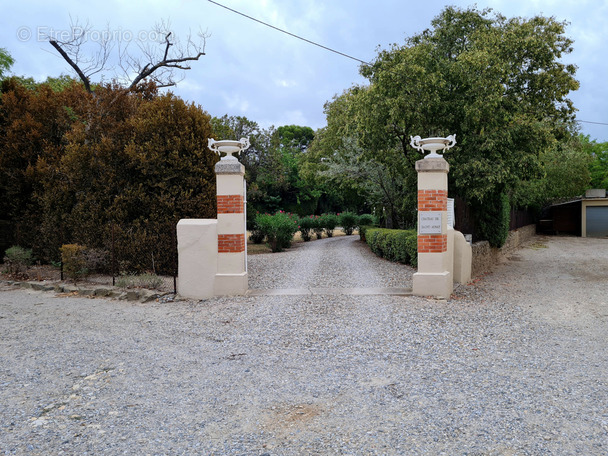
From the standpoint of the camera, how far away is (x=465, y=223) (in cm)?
1293

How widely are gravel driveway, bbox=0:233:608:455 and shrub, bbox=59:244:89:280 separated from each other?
6.18 feet

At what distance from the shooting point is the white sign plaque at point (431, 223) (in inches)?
301

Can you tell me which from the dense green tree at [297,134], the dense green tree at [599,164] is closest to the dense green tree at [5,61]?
the dense green tree at [297,134]

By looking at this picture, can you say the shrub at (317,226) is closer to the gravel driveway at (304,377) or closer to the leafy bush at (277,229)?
the leafy bush at (277,229)

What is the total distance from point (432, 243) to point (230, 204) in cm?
361

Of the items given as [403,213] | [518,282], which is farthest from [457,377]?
[403,213]

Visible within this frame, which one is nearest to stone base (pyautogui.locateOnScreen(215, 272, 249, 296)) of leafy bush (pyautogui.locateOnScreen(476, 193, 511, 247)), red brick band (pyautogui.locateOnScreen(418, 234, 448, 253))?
red brick band (pyautogui.locateOnScreen(418, 234, 448, 253))

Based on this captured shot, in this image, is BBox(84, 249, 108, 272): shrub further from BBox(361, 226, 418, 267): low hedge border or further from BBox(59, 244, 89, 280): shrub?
BBox(361, 226, 418, 267): low hedge border

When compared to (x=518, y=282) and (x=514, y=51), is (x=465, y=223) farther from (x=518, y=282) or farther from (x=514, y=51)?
(x=514, y=51)

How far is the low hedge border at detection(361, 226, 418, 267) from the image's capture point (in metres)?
11.3

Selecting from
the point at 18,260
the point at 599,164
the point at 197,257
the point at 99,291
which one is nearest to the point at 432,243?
the point at 197,257

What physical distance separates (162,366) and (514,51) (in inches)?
434

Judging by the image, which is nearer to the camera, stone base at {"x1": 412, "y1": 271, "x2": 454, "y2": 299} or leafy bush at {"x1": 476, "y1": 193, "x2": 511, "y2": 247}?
stone base at {"x1": 412, "y1": 271, "x2": 454, "y2": 299}

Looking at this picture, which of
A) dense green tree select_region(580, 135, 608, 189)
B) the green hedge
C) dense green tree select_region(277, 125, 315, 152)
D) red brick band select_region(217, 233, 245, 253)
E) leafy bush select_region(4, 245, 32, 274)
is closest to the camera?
red brick band select_region(217, 233, 245, 253)
